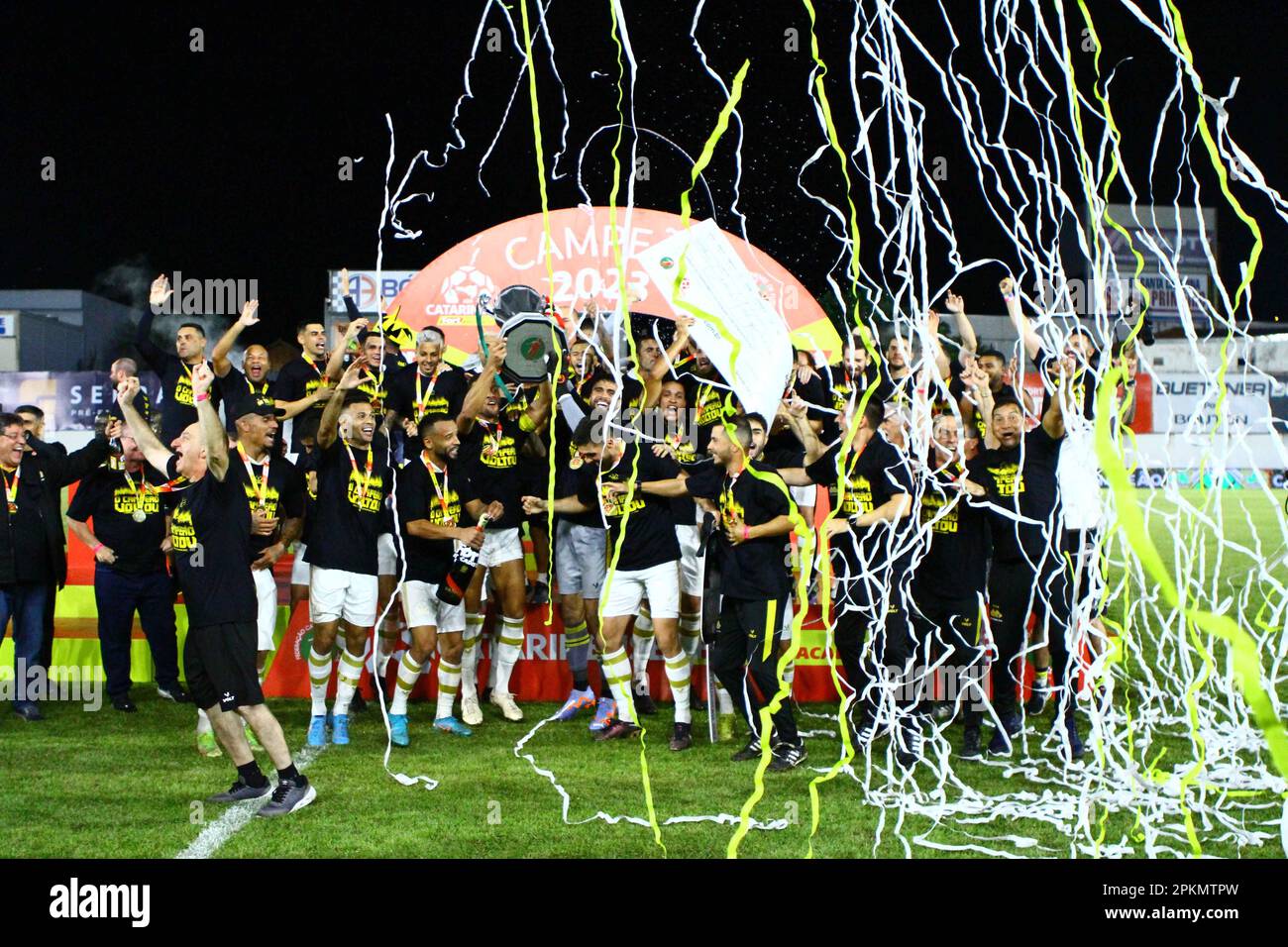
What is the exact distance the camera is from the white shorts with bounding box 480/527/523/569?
7.33 m

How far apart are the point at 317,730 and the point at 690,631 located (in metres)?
2.35

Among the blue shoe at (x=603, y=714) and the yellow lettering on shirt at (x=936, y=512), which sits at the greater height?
the yellow lettering on shirt at (x=936, y=512)

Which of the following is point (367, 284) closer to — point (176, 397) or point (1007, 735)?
point (176, 397)

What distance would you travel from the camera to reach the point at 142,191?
15.3 m

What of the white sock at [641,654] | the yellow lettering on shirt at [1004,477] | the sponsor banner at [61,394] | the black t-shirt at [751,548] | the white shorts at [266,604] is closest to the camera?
the black t-shirt at [751,548]

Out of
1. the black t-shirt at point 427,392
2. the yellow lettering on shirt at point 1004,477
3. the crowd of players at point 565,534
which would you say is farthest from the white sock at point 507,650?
the yellow lettering on shirt at point 1004,477

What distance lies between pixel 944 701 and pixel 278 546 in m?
4.13

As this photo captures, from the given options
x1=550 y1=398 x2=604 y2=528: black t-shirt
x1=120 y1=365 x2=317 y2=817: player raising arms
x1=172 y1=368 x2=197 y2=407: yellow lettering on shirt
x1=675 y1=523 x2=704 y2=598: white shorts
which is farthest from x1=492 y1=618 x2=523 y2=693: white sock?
x1=172 y1=368 x2=197 y2=407: yellow lettering on shirt

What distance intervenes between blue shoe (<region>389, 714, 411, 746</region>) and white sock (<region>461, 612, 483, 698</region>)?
651 millimetres

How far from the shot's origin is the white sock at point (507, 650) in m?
7.38

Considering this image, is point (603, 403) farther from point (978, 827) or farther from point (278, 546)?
point (978, 827)

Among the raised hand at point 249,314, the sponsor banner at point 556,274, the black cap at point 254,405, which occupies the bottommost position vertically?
the black cap at point 254,405

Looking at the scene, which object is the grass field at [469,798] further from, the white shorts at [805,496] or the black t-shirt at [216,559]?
the white shorts at [805,496]

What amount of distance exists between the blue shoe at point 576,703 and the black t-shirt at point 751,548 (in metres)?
1.54
